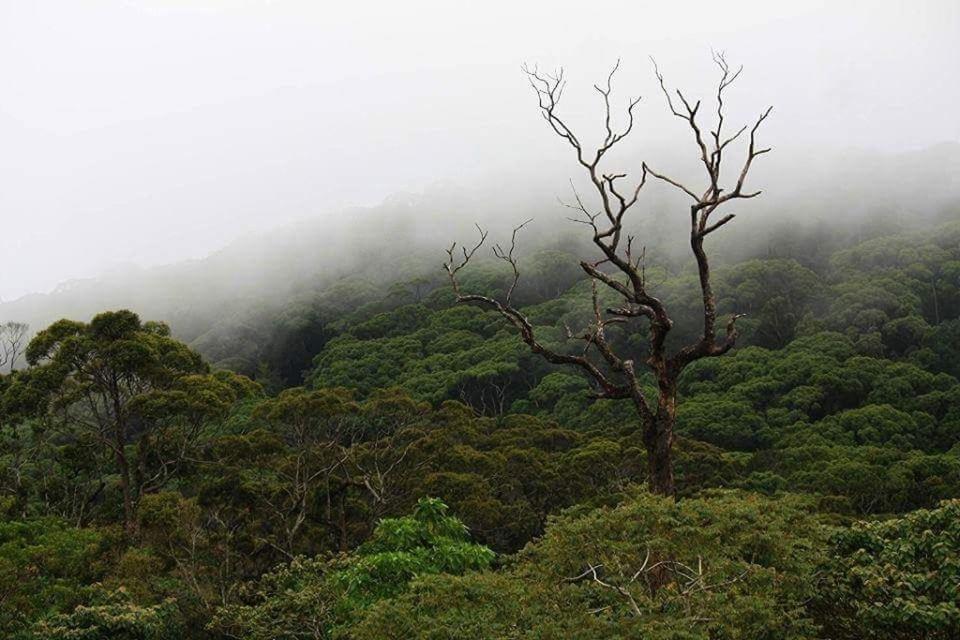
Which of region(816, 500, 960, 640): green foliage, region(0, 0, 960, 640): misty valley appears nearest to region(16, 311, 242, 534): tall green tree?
region(0, 0, 960, 640): misty valley

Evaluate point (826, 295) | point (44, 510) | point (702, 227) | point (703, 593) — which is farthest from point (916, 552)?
point (826, 295)

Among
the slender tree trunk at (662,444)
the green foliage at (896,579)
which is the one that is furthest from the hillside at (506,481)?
the slender tree trunk at (662,444)

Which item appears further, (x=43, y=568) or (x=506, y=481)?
(x=506, y=481)

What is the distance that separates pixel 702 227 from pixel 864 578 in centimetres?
434

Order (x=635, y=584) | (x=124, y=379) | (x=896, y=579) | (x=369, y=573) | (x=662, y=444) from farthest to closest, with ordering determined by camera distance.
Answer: (x=124, y=379)
(x=369, y=573)
(x=662, y=444)
(x=896, y=579)
(x=635, y=584)

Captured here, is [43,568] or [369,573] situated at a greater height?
[369,573]

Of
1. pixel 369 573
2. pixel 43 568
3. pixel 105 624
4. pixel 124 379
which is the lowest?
pixel 105 624

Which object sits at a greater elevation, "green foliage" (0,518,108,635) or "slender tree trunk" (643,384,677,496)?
"slender tree trunk" (643,384,677,496)

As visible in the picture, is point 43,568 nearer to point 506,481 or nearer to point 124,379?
point 124,379

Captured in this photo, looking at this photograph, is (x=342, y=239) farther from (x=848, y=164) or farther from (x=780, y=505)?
(x=780, y=505)

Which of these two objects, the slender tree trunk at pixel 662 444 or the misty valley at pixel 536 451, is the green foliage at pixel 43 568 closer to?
the misty valley at pixel 536 451

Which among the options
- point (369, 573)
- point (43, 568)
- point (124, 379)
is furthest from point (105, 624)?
point (124, 379)

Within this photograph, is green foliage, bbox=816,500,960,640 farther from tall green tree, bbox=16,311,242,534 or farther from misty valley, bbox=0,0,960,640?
tall green tree, bbox=16,311,242,534

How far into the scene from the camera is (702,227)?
391 inches
